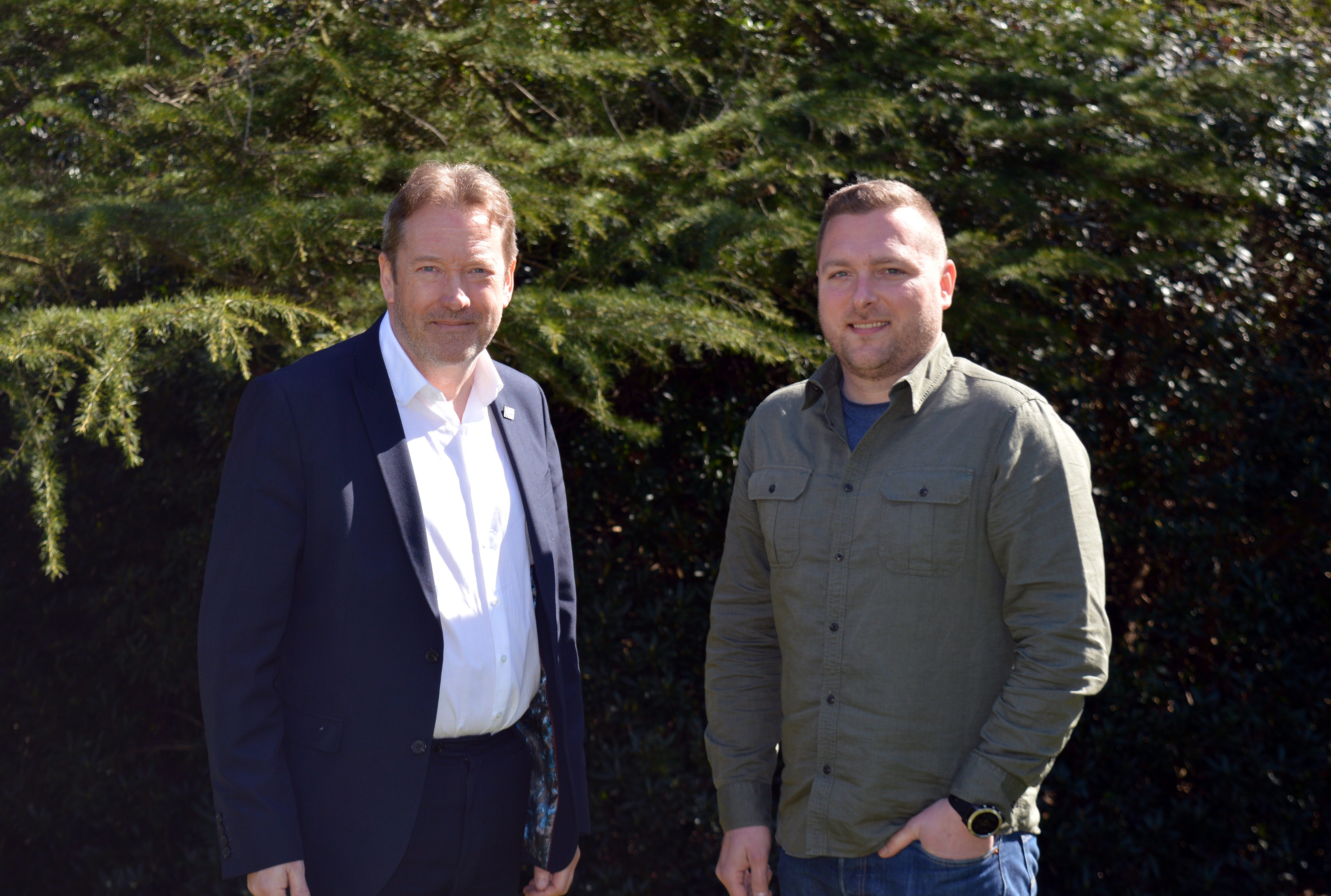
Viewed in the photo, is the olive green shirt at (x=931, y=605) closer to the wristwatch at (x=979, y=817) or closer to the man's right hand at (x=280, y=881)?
the wristwatch at (x=979, y=817)

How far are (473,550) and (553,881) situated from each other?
0.81 meters

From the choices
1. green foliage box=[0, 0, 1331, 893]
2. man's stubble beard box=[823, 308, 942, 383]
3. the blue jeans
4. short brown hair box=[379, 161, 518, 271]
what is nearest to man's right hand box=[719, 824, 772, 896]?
the blue jeans

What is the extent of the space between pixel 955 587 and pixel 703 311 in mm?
1069

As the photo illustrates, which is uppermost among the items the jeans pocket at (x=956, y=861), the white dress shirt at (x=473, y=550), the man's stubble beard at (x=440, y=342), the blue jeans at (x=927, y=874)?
the man's stubble beard at (x=440, y=342)

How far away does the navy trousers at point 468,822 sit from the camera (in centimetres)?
207

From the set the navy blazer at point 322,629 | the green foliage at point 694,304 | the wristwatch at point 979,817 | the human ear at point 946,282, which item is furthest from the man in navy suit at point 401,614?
the human ear at point 946,282

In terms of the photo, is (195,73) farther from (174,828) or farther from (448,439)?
(174,828)

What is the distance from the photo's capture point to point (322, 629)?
1.99 m

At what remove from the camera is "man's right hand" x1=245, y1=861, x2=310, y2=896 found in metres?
1.87

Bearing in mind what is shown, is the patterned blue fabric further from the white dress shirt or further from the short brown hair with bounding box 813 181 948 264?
the short brown hair with bounding box 813 181 948 264

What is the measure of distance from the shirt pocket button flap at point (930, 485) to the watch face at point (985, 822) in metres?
0.58

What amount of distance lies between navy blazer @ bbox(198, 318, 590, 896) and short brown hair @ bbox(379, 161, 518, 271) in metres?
0.36

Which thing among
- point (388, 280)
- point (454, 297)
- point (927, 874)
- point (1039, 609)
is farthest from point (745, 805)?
point (388, 280)

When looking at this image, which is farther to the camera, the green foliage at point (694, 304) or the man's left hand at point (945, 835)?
the green foliage at point (694, 304)
